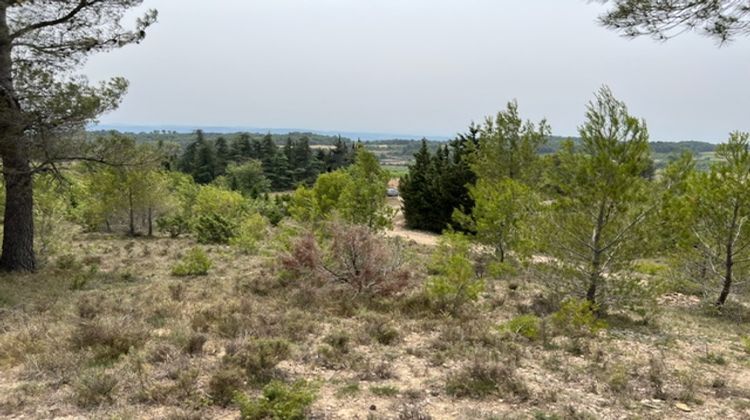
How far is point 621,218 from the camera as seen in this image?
23.6 ft

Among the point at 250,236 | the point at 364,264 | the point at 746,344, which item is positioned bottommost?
the point at 250,236

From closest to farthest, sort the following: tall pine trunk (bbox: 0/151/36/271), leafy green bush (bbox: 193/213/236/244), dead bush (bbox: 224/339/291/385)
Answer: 1. dead bush (bbox: 224/339/291/385)
2. tall pine trunk (bbox: 0/151/36/271)
3. leafy green bush (bbox: 193/213/236/244)

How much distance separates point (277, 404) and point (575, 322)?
13.5ft

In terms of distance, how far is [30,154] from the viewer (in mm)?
8906

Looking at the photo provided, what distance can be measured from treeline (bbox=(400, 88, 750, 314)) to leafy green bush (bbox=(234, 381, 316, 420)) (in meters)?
5.04

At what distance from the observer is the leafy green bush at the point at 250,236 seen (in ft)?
46.1

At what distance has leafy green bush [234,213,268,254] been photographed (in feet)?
46.1

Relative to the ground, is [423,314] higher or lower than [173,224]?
higher

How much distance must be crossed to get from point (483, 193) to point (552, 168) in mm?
4434

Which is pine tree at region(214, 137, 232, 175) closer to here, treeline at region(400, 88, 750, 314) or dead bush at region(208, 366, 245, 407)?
treeline at region(400, 88, 750, 314)

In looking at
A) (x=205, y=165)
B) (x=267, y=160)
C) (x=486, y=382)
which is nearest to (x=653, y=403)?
(x=486, y=382)

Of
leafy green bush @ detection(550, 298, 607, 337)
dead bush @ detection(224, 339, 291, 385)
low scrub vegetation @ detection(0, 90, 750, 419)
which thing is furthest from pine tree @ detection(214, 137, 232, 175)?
dead bush @ detection(224, 339, 291, 385)

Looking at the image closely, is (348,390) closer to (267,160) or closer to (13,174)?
(13,174)

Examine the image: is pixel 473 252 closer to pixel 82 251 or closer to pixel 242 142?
pixel 82 251
